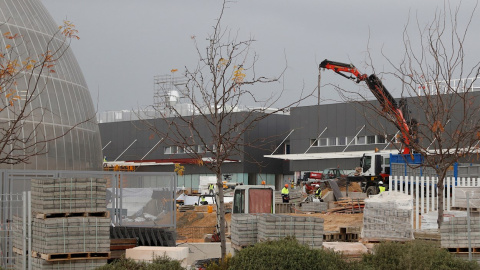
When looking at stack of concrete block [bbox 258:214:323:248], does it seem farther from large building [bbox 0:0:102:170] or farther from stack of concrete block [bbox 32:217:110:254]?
large building [bbox 0:0:102:170]

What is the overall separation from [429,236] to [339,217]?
1429 cm

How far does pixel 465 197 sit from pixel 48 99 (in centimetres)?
1851

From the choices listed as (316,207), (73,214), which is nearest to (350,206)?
(316,207)

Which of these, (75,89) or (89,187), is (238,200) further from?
(89,187)

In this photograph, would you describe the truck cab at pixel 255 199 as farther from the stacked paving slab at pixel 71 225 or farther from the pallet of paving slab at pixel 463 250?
the stacked paving slab at pixel 71 225

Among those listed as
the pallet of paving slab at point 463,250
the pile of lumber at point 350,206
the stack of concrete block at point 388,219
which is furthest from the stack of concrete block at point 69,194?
the pile of lumber at point 350,206

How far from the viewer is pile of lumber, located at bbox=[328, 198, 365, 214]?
38084mm

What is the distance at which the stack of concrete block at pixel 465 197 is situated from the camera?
2459 cm

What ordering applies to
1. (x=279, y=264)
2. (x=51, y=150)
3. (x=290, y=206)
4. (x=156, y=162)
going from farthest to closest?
(x=156, y=162) < (x=290, y=206) < (x=51, y=150) < (x=279, y=264)

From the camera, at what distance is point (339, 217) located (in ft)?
118

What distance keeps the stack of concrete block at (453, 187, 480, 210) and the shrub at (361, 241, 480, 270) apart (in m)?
9.35

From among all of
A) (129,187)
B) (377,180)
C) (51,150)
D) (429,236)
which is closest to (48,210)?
(129,187)

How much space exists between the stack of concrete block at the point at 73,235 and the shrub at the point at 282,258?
3.04m

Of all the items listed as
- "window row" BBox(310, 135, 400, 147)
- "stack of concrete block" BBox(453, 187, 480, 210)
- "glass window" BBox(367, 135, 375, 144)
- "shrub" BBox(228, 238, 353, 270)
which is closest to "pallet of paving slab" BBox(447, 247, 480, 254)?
"shrub" BBox(228, 238, 353, 270)
